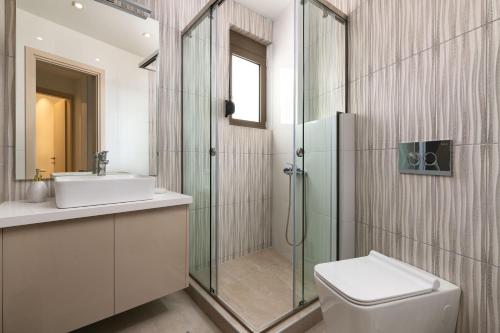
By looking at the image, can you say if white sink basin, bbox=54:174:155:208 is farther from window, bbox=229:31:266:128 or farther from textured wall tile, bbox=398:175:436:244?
textured wall tile, bbox=398:175:436:244

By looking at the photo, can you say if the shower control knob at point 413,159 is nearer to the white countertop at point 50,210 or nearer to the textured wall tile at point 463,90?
the textured wall tile at point 463,90

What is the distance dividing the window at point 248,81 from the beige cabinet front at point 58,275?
5.31 feet

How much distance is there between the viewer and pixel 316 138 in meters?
1.49

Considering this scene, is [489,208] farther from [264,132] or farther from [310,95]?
[264,132]

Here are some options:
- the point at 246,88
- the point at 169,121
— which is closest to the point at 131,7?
the point at 169,121

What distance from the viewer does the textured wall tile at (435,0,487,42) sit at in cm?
103

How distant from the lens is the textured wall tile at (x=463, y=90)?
102cm

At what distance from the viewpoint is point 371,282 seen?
3.53ft

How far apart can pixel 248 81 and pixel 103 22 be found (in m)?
1.42

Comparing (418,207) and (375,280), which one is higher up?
(418,207)

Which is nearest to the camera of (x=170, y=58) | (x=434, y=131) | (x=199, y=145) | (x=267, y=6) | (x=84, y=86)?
(x=434, y=131)

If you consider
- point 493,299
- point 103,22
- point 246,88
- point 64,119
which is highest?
point 103,22

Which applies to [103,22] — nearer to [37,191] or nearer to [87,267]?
[37,191]

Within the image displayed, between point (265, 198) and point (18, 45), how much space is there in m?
2.21
